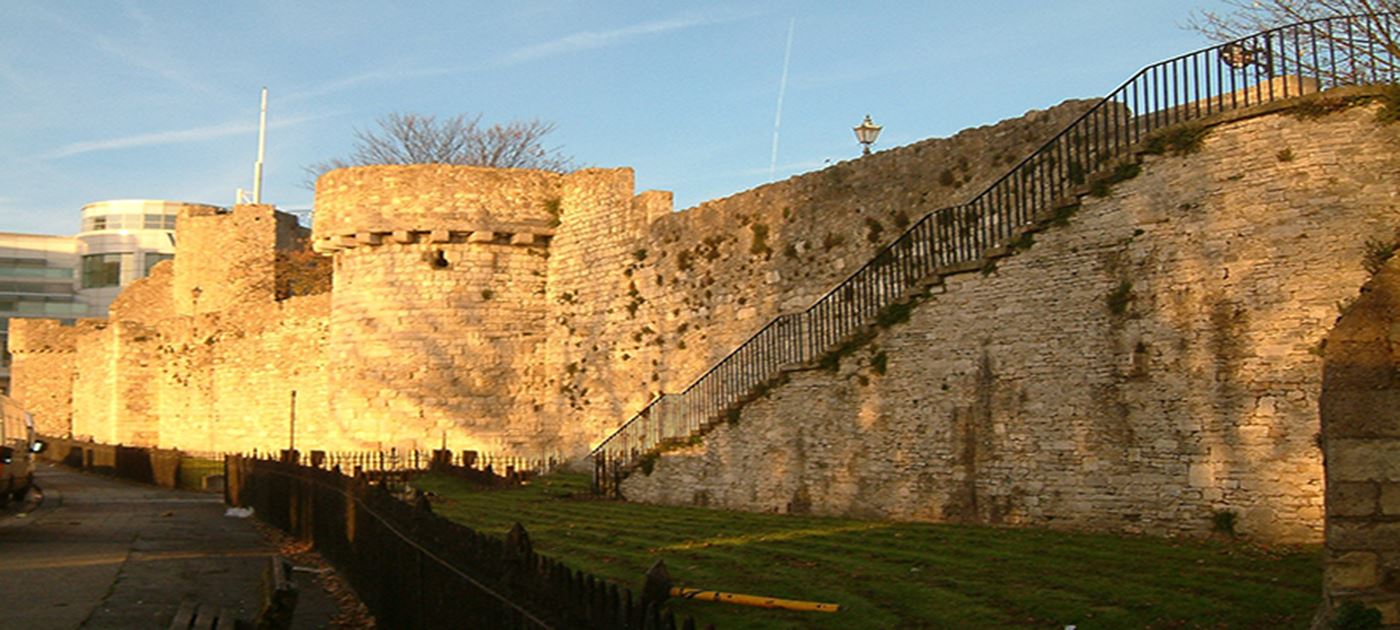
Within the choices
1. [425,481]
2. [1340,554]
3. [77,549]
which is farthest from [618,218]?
[1340,554]

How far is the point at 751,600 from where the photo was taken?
11.0 metres

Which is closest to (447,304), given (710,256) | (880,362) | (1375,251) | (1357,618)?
(710,256)

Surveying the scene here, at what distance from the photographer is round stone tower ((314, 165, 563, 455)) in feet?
104

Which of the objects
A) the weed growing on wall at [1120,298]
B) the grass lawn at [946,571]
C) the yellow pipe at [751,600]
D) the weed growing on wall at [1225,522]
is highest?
the weed growing on wall at [1120,298]

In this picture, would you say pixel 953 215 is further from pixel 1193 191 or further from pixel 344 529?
pixel 344 529

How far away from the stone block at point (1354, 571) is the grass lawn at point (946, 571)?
1.12m

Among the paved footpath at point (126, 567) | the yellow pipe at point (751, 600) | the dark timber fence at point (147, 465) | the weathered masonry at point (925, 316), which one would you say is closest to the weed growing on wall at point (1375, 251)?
the weathered masonry at point (925, 316)

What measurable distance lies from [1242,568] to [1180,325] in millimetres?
3567

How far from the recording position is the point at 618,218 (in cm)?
3030

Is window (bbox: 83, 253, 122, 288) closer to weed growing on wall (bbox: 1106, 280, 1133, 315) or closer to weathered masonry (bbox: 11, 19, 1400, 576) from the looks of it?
weathered masonry (bbox: 11, 19, 1400, 576)

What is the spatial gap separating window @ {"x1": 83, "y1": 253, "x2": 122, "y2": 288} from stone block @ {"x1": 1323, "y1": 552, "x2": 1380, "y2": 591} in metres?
132

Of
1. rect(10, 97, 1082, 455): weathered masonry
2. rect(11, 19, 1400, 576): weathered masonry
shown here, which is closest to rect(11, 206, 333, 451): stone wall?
rect(10, 97, 1082, 455): weathered masonry

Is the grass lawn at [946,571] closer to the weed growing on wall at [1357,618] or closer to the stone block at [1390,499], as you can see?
the weed growing on wall at [1357,618]

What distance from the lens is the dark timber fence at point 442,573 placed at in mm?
6164
